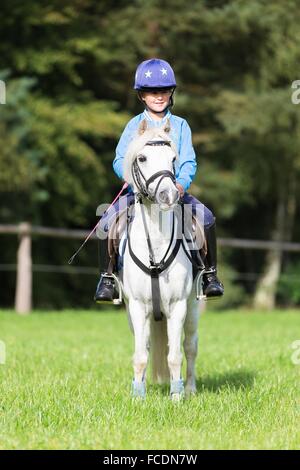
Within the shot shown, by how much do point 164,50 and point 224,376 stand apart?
14493 millimetres

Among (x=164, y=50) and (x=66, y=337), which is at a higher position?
(x=164, y=50)

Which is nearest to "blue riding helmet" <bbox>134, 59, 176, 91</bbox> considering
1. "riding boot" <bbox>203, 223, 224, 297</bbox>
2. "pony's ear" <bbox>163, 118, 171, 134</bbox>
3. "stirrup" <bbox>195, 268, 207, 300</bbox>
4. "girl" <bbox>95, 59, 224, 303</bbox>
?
"girl" <bbox>95, 59, 224, 303</bbox>

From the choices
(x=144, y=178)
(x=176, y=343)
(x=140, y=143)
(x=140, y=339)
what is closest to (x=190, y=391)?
(x=176, y=343)

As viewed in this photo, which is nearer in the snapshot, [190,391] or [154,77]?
[154,77]

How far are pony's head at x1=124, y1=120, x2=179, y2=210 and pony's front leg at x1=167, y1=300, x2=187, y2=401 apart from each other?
0.86 meters

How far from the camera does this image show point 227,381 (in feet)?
23.3

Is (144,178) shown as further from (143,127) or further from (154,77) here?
(154,77)

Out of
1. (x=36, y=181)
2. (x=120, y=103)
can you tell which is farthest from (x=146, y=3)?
(x=36, y=181)

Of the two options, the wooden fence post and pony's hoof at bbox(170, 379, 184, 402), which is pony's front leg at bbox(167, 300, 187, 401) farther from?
the wooden fence post

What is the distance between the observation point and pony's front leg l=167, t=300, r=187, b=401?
18.9 feet

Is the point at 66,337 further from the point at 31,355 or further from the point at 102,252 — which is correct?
the point at 102,252

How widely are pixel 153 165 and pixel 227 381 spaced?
2.52 metres

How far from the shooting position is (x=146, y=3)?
1986 centimetres

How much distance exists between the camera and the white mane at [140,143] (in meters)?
5.57
